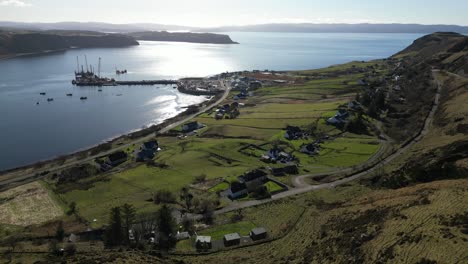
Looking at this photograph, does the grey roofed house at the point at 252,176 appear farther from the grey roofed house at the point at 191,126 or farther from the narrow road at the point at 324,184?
the grey roofed house at the point at 191,126

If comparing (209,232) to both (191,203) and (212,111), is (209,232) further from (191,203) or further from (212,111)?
(212,111)

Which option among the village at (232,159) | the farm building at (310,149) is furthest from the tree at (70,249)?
the farm building at (310,149)

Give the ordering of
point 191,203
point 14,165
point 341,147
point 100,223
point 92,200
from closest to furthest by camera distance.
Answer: point 100,223, point 191,203, point 92,200, point 341,147, point 14,165

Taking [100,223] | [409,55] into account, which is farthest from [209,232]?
[409,55]

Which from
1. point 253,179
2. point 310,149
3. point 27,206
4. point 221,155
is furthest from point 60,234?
point 310,149

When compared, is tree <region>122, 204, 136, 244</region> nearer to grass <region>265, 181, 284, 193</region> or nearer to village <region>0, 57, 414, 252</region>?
village <region>0, 57, 414, 252</region>

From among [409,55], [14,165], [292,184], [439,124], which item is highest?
A: [409,55]

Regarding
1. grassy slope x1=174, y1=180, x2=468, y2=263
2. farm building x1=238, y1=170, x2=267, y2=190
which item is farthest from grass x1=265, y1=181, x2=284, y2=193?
grassy slope x1=174, y1=180, x2=468, y2=263

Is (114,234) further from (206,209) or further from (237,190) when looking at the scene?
(237,190)

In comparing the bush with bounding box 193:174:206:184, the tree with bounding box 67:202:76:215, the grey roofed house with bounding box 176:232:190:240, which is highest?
the bush with bounding box 193:174:206:184
